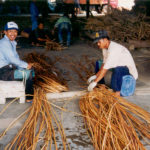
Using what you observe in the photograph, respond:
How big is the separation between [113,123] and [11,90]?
1.50 meters

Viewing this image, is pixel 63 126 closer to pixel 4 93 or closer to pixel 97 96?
pixel 97 96

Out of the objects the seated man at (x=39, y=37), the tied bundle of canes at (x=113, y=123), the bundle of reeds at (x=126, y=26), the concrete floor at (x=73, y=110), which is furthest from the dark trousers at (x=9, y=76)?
the seated man at (x=39, y=37)

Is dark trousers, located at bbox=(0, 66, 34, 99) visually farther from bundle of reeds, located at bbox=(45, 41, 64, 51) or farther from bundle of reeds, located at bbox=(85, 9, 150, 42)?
bundle of reeds, located at bbox=(85, 9, 150, 42)

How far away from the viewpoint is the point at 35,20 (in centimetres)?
789

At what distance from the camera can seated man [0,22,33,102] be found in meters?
3.27

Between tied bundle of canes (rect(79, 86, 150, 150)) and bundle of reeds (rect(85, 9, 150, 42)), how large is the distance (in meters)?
3.79

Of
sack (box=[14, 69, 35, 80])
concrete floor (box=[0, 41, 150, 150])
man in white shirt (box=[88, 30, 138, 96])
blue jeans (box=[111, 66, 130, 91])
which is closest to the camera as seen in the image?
concrete floor (box=[0, 41, 150, 150])

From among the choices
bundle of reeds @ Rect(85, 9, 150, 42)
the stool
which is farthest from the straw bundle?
bundle of reeds @ Rect(85, 9, 150, 42)

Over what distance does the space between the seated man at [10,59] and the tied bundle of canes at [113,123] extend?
91 cm

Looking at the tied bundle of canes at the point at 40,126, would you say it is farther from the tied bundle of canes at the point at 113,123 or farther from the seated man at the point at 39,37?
the seated man at the point at 39,37

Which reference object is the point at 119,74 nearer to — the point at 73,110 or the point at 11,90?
the point at 73,110

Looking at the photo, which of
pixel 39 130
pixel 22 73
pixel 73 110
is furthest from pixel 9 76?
pixel 39 130

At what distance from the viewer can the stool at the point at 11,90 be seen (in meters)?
3.24

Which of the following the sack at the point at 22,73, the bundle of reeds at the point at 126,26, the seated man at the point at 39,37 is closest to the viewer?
the sack at the point at 22,73
